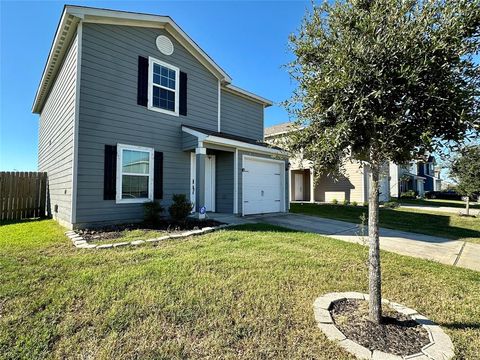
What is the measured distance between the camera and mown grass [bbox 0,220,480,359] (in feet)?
7.61

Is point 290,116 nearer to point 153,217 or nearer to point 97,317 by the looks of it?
point 97,317

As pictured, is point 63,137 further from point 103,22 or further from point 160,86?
point 103,22

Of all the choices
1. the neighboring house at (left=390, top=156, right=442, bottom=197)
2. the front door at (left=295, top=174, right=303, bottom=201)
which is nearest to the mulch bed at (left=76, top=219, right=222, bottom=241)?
the neighboring house at (left=390, top=156, right=442, bottom=197)

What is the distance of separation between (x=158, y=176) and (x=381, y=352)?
736cm

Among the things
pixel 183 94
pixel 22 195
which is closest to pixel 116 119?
pixel 183 94

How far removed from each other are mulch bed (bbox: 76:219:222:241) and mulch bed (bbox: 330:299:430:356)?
4701mm

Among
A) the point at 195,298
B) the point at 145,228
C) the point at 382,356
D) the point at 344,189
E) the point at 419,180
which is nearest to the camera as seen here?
the point at 382,356

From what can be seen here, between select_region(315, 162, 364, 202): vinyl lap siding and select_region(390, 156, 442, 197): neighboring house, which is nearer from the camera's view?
select_region(315, 162, 364, 202): vinyl lap siding

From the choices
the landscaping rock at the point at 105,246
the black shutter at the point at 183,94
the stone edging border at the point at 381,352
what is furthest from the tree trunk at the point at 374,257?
the black shutter at the point at 183,94

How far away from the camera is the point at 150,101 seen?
8117mm

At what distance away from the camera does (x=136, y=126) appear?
7789mm

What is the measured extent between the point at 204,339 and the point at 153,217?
5.52m

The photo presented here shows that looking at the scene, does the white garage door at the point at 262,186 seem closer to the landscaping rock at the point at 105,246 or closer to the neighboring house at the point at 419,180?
the landscaping rock at the point at 105,246

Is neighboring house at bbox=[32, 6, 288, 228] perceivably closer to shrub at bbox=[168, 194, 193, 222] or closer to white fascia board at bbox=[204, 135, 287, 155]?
white fascia board at bbox=[204, 135, 287, 155]
